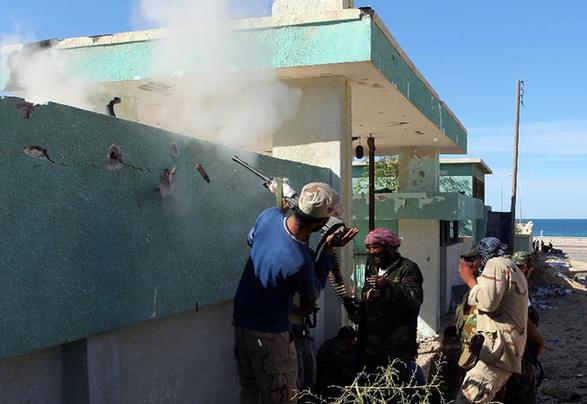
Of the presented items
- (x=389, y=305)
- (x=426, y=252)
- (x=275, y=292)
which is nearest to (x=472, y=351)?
(x=389, y=305)

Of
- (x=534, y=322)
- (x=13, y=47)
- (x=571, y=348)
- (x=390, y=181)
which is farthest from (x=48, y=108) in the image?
(x=390, y=181)

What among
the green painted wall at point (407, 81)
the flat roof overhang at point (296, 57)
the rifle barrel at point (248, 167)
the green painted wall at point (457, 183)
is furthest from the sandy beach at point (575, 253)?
the rifle barrel at point (248, 167)

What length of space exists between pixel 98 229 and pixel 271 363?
1.05 m

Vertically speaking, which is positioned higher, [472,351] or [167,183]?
[167,183]

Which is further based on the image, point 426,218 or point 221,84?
point 426,218

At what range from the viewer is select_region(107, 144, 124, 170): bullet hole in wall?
2.69 metres

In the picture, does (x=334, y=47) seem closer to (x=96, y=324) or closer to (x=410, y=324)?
(x=410, y=324)

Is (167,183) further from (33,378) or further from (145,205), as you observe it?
(33,378)

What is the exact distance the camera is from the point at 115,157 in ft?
8.95

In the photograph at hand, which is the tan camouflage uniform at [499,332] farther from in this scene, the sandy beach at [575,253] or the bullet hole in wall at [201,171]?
the sandy beach at [575,253]

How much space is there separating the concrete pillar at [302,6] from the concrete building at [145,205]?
0.03 ft

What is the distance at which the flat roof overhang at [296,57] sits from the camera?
4750 millimetres

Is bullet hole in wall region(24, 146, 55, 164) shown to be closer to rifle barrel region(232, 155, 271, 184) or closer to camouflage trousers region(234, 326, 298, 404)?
camouflage trousers region(234, 326, 298, 404)

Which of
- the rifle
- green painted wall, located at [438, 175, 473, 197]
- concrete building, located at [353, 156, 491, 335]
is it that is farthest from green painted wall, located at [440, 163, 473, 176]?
the rifle
